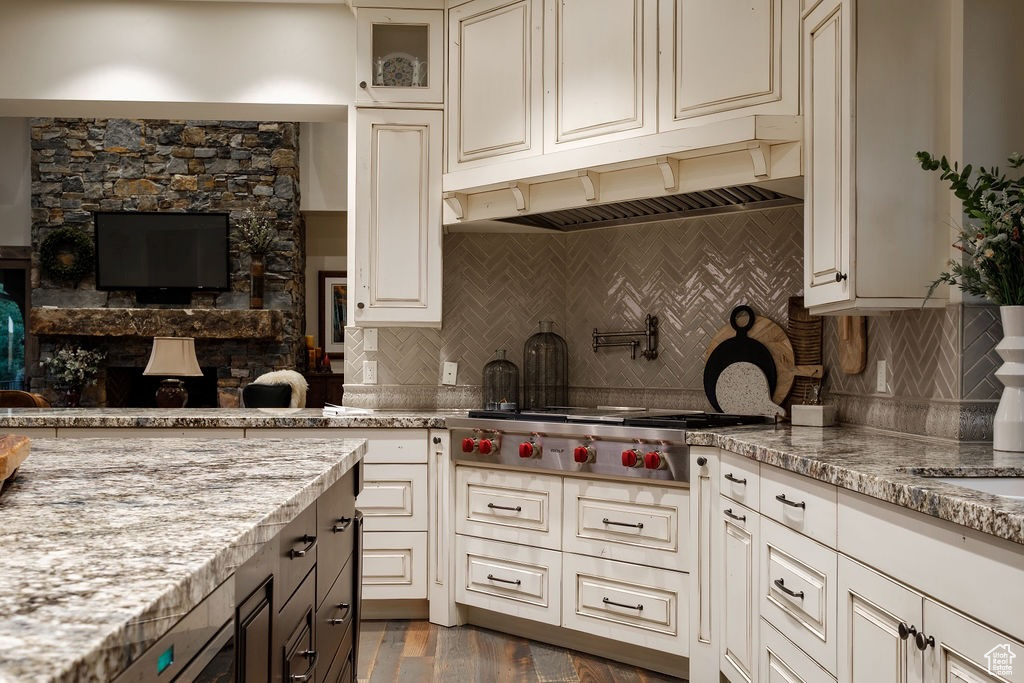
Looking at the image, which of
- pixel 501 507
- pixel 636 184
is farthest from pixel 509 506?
pixel 636 184

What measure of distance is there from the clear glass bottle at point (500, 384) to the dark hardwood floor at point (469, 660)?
3.21 feet

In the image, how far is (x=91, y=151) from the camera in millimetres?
8500

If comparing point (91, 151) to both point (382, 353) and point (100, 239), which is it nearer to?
point (100, 239)

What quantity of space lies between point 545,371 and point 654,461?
1.16 m

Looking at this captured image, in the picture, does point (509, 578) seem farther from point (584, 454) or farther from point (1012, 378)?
point (1012, 378)

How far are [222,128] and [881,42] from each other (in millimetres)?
7253

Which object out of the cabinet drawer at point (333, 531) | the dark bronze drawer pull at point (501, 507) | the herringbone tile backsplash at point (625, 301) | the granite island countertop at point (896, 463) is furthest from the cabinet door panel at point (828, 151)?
the cabinet drawer at point (333, 531)

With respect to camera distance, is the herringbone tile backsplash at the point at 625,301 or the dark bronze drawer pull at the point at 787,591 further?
the herringbone tile backsplash at the point at 625,301

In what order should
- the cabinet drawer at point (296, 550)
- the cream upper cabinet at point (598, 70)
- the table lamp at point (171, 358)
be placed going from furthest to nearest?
the table lamp at point (171, 358) < the cream upper cabinet at point (598, 70) < the cabinet drawer at point (296, 550)

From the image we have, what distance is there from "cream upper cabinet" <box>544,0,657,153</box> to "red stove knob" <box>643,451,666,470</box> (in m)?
1.19

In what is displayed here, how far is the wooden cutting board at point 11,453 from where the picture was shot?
4.35ft

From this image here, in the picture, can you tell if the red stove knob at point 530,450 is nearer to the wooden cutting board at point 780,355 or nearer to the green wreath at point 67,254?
the wooden cutting board at point 780,355

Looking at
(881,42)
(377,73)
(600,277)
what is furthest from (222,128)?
(881,42)

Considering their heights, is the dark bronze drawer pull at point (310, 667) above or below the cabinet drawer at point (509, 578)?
above
